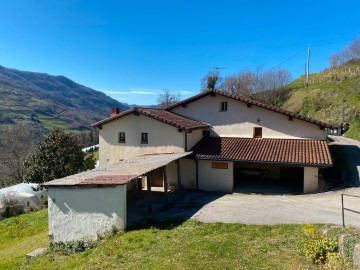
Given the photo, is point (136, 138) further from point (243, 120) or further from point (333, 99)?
point (333, 99)

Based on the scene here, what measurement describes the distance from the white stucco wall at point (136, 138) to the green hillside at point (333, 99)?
87.5 feet

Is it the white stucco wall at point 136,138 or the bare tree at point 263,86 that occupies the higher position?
the bare tree at point 263,86

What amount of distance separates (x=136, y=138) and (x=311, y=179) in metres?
13.1

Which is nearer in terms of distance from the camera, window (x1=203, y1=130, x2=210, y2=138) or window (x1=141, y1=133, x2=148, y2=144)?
window (x1=141, y1=133, x2=148, y2=144)

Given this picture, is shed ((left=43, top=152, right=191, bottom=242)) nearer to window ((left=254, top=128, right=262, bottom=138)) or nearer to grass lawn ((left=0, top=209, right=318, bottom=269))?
grass lawn ((left=0, top=209, right=318, bottom=269))

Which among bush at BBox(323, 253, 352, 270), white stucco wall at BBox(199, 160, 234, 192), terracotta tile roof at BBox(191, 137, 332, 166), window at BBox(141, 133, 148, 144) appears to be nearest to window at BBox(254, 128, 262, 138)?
terracotta tile roof at BBox(191, 137, 332, 166)

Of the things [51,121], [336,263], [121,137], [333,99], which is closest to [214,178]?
[121,137]

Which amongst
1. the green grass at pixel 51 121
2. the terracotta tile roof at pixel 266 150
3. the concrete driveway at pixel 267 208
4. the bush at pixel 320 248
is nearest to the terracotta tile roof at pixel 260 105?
the terracotta tile roof at pixel 266 150

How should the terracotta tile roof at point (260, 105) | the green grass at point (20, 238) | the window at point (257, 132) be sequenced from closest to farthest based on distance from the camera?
the green grass at point (20, 238), the terracotta tile roof at point (260, 105), the window at point (257, 132)

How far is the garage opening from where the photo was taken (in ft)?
70.1

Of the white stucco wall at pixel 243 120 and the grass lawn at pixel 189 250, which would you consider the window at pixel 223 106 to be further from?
the grass lawn at pixel 189 250

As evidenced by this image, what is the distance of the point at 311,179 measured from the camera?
63.6ft

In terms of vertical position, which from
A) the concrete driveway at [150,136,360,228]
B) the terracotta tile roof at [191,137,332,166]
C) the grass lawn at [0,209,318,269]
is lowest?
the grass lawn at [0,209,318,269]

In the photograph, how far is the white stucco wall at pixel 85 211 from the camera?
13602 millimetres
